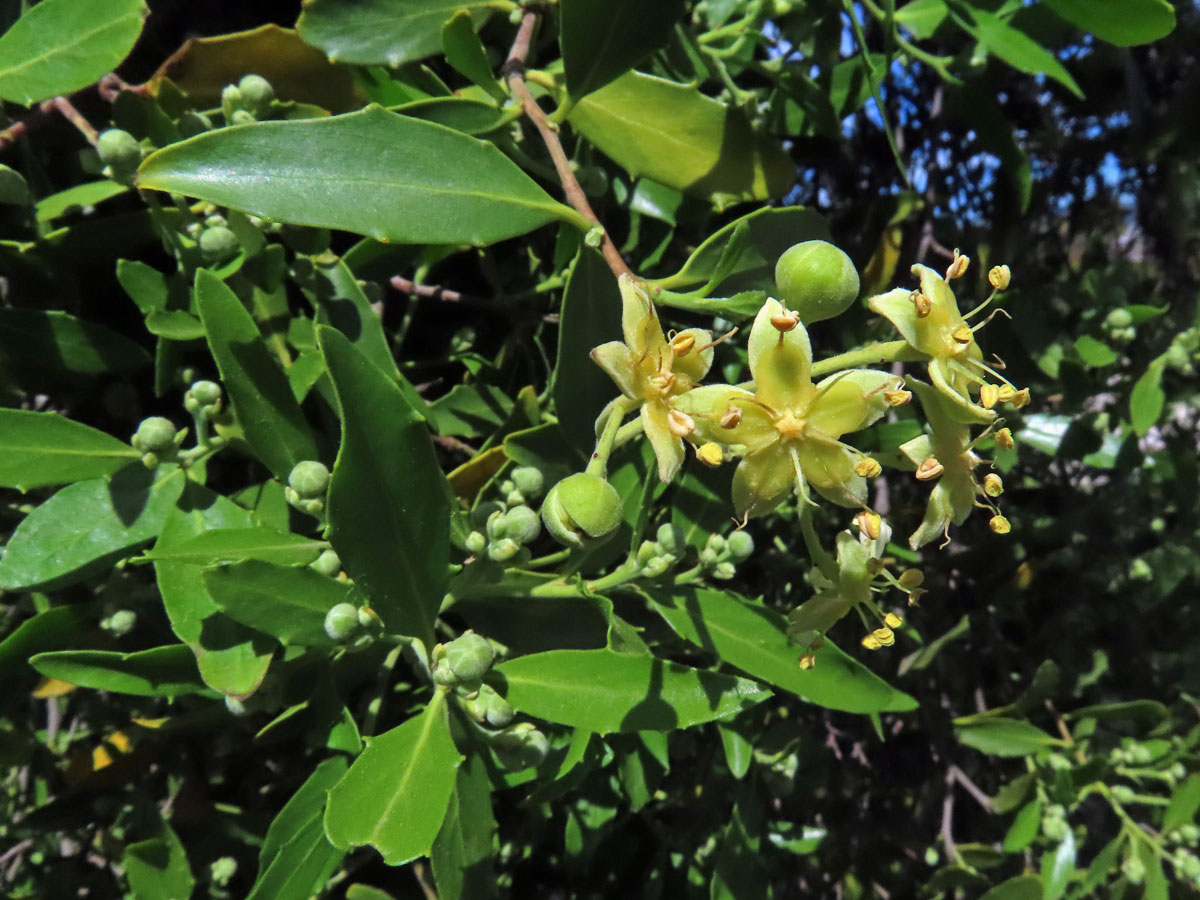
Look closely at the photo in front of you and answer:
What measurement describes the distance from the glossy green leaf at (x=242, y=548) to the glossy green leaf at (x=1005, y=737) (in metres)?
1.92

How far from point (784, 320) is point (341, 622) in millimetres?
729

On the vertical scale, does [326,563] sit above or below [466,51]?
below

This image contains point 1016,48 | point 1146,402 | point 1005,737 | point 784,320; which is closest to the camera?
point 784,320

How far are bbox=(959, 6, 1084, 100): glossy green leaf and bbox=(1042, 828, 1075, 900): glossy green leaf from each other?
2051mm

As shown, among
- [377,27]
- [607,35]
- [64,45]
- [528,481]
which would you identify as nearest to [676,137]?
[607,35]

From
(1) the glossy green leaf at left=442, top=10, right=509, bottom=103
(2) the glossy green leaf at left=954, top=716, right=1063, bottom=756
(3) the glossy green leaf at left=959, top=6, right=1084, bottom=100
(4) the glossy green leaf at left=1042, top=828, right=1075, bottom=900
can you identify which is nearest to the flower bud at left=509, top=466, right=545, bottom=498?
(1) the glossy green leaf at left=442, top=10, right=509, bottom=103

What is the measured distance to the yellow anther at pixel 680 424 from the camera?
1048 millimetres

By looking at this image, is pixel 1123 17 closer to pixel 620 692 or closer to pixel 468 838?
pixel 620 692

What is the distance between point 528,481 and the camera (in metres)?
1.39

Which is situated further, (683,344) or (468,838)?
(468,838)

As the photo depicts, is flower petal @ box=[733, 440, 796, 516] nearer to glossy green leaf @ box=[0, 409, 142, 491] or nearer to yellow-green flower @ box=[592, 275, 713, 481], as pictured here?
yellow-green flower @ box=[592, 275, 713, 481]

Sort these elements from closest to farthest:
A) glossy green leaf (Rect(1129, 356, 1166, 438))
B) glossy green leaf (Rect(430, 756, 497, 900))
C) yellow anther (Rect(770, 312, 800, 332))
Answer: yellow anther (Rect(770, 312, 800, 332)) < glossy green leaf (Rect(430, 756, 497, 900)) < glossy green leaf (Rect(1129, 356, 1166, 438))

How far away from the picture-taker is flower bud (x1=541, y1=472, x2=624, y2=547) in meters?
1.08

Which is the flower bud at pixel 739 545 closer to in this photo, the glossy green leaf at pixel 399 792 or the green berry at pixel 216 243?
the glossy green leaf at pixel 399 792
